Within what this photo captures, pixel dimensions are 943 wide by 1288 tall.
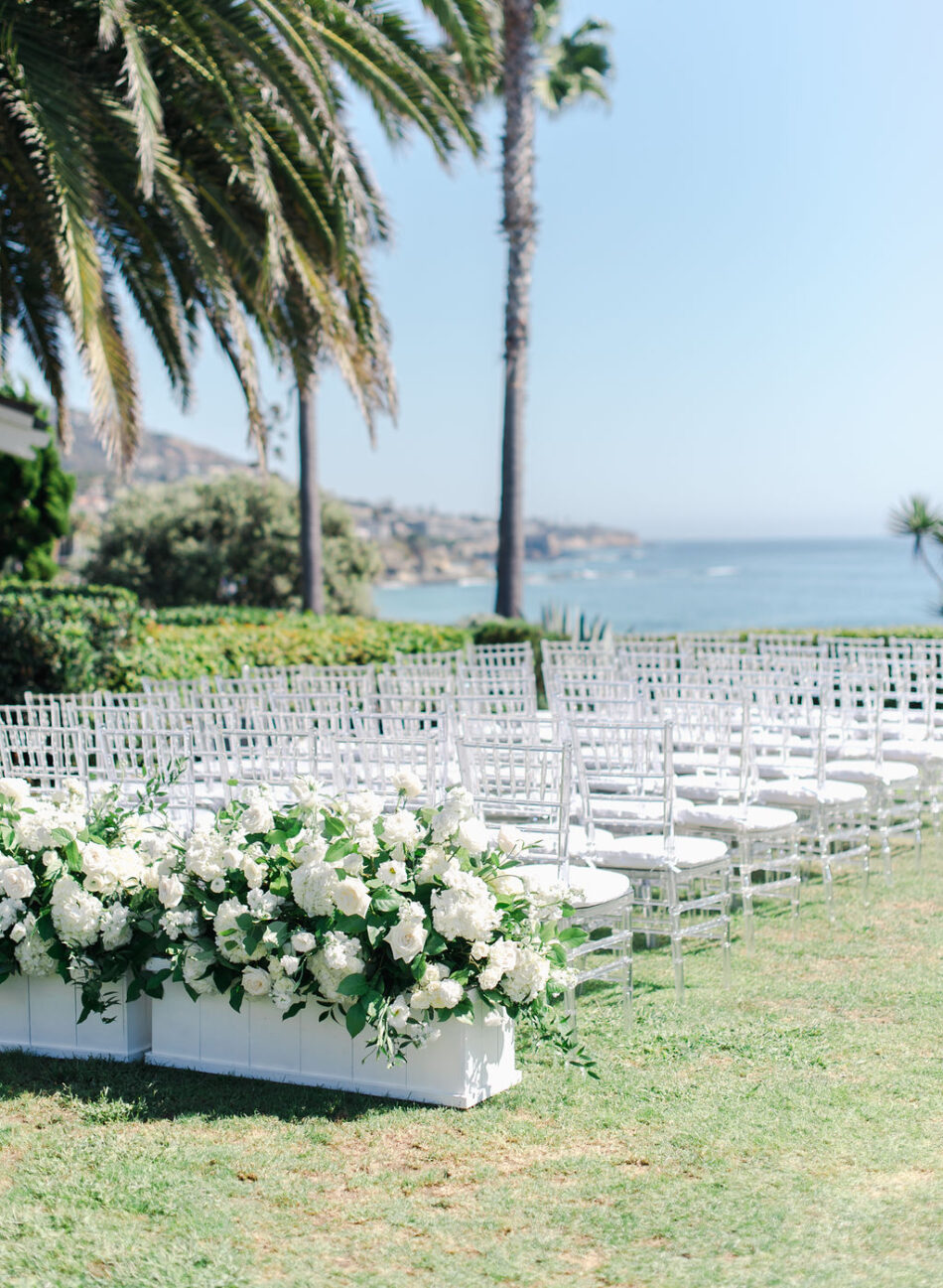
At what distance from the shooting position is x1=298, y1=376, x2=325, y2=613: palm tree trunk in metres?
17.4

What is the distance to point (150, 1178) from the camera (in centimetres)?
339

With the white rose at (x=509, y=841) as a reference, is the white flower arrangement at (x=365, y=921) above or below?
below

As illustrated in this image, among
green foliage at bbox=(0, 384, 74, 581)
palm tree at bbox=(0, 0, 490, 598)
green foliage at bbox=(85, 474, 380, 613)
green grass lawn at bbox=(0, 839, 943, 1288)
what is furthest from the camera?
green foliage at bbox=(85, 474, 380, 613)

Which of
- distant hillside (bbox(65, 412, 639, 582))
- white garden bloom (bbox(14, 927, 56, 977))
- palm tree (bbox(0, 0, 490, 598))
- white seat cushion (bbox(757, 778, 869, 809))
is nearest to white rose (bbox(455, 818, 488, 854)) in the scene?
white garden bloom (bbox(14, 927, 56, 977))

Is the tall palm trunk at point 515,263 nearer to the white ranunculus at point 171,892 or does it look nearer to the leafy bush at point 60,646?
the leafy bush at point 60,646

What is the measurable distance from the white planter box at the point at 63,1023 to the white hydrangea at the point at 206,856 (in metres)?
0.58

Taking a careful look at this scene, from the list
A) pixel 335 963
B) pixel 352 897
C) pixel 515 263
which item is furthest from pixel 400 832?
pixel 515 263

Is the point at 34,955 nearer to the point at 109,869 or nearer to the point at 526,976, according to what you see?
the point at 109,869

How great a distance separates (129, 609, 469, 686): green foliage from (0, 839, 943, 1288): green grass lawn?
18.7 ft

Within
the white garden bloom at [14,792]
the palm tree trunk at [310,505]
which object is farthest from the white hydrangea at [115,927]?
the palm tree trunk at [310,505]

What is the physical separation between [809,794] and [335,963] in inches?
127

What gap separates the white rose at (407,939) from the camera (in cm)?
373

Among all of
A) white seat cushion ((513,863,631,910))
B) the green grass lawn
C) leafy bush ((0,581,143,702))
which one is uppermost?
leafy bush ((0,581,143,702))

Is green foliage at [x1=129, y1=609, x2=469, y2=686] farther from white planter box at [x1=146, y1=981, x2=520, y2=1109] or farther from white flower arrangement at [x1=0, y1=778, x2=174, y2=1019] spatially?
white planter box at [x1=146, y1=981, x2=520, y2=1109]
